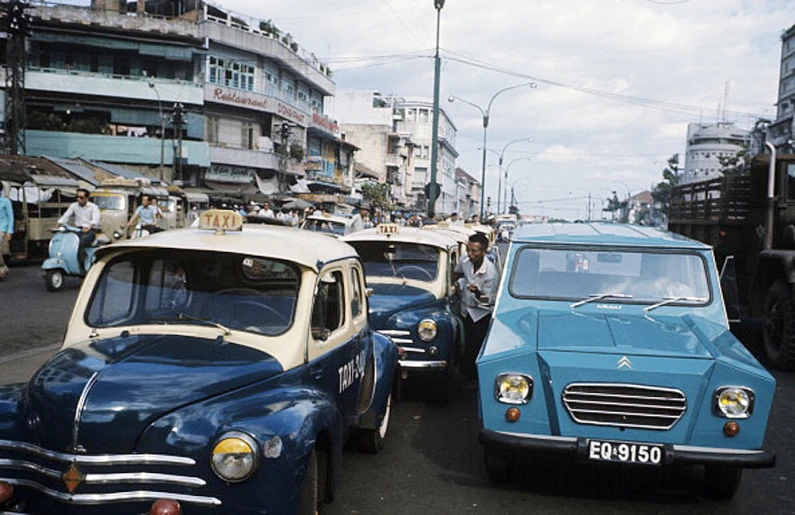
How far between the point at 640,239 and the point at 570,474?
77.0 inches

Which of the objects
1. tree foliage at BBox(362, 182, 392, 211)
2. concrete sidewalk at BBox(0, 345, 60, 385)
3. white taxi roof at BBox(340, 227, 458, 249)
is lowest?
concrete sidewalk at BBox(0, 345, 60, 385)

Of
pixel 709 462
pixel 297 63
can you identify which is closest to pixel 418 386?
pixel 709 462

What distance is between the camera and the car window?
174 inches

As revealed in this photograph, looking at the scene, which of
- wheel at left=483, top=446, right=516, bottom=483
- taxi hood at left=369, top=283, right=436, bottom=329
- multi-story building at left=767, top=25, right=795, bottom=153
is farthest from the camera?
multi-story building at left=767, top=25, right=795, bottom=153

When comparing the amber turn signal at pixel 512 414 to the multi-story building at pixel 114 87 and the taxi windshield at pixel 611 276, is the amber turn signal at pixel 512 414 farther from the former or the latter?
the multi-story building at pixel 114 87

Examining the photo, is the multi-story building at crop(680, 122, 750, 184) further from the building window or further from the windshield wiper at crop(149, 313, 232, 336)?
the windshield wiper at crop(149, 313, 232, 336)

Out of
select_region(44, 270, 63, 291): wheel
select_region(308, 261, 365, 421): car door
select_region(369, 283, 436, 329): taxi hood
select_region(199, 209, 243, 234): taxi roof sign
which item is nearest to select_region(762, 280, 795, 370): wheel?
select_region(369, 283, 436, 329): taxi hood

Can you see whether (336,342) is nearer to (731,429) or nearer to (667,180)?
(731,429)

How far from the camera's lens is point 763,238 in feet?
35.2

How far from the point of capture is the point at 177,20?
157ft

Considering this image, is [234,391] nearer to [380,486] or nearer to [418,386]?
[380,486]

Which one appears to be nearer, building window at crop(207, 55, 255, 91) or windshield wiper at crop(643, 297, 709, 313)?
windshield wiper at crop(643, 297, 709, 313)

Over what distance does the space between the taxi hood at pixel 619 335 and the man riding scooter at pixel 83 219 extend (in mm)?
11243

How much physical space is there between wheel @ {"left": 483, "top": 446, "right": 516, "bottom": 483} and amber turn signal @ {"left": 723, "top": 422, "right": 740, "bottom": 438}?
4.48 feet
